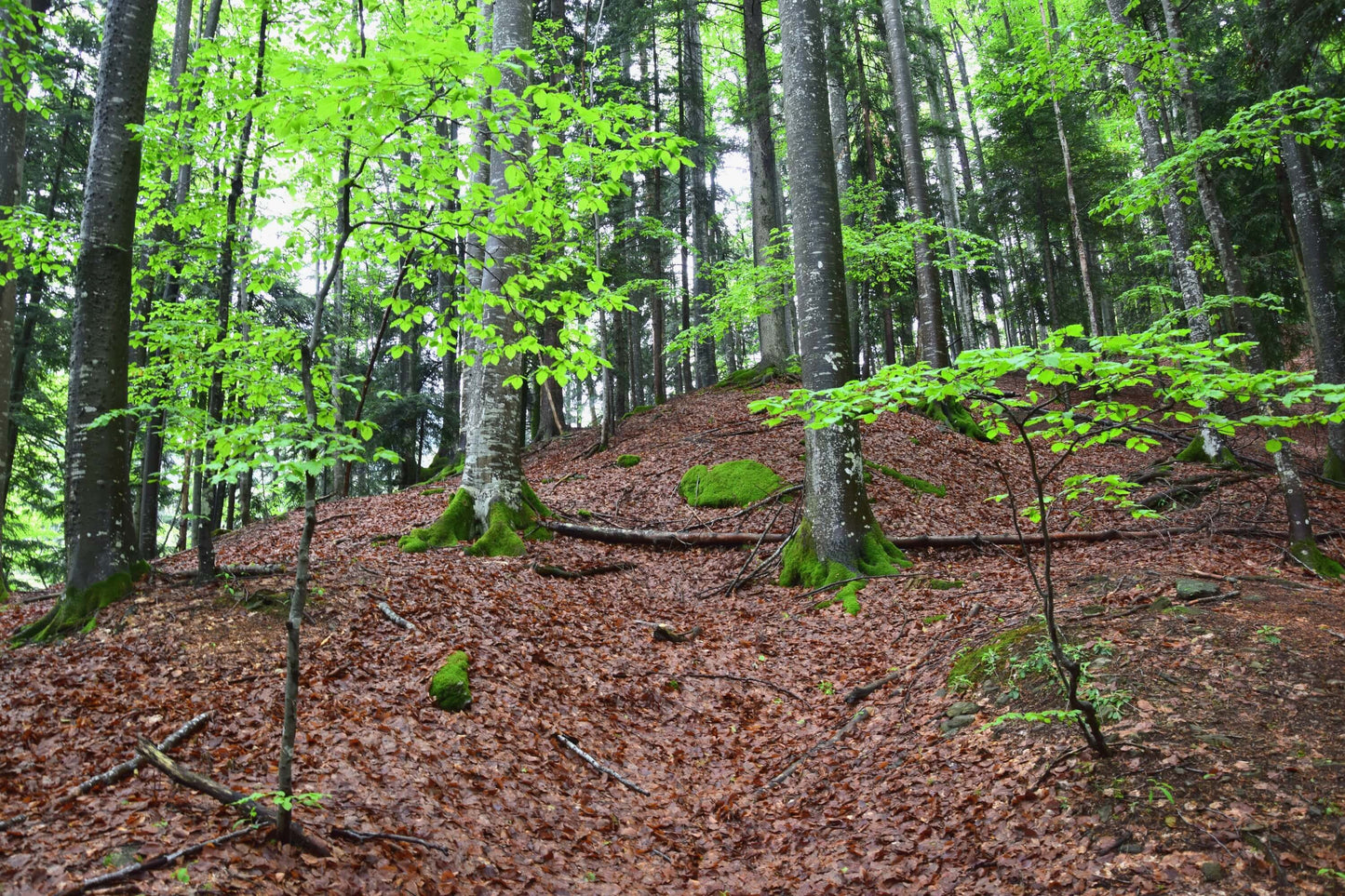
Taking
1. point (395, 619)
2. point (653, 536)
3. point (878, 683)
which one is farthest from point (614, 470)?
point (878, 683)

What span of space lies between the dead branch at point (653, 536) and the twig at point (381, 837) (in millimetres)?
6207

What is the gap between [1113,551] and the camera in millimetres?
8312

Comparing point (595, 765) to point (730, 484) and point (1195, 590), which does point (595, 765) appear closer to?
point (1195, 590)

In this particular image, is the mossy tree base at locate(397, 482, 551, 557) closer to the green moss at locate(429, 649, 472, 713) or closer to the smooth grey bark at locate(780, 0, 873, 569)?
the green moss at locate(429, 649, 472, 713)

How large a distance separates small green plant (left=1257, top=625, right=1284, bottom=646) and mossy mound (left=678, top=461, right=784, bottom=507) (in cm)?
658

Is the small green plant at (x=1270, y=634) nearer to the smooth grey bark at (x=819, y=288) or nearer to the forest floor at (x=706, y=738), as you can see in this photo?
the forest floor at (x=706, y=738)

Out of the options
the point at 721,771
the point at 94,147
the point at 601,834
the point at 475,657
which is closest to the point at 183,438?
the point at 94,147

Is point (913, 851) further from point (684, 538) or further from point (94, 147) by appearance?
point (94, 147)

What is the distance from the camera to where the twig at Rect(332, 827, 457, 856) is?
10.8ft

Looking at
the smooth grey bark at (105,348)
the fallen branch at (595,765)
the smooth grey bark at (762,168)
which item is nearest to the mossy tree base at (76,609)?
the smooth grey bark at (105,348)

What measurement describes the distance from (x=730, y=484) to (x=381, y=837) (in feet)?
27.1

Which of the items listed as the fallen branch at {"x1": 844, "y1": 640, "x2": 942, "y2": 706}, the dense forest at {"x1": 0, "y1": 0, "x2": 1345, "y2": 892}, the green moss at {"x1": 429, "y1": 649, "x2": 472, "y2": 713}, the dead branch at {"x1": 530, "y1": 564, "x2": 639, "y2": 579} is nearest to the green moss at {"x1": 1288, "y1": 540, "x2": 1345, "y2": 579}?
the dense forest at {"x1": 0, "y1": 0, "x2": 1345, "y2": 892}

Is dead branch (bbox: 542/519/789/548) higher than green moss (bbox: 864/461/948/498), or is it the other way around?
green moss (bbox: 864/461/948/498)

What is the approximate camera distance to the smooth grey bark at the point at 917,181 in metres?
14.1
